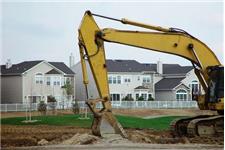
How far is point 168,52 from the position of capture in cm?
1408

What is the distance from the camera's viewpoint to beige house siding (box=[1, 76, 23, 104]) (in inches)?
954

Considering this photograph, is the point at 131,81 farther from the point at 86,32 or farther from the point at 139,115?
the point at 86,32

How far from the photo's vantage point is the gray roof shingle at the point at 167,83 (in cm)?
3503

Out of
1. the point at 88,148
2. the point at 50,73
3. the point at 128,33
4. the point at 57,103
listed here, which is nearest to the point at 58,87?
the point at 50,73

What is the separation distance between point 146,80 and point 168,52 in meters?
23.2

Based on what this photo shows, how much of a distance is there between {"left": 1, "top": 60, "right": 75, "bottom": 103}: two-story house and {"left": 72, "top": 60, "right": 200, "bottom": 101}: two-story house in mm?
1084

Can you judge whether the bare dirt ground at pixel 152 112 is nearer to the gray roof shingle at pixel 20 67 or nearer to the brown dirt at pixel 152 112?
the brown dirt at pixel 152 112

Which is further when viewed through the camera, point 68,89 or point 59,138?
point 68,89

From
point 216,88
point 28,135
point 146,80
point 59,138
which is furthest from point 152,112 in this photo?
point 216,88

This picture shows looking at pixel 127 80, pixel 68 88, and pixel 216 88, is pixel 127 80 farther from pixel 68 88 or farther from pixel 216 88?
pixel 216 88

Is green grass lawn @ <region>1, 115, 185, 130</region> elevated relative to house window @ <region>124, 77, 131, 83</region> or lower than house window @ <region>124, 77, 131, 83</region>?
lower

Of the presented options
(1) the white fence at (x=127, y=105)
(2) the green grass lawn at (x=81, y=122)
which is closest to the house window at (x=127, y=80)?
(1) the white fence at (x=127, y=105)

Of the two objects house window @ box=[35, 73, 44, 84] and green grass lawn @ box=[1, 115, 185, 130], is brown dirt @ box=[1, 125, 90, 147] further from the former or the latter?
house window @ box=[35, 73, 44, 84]

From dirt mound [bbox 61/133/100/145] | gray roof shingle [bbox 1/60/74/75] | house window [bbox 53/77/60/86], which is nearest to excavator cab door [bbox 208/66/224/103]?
dirt mound [bbox 61/133/100/145]
